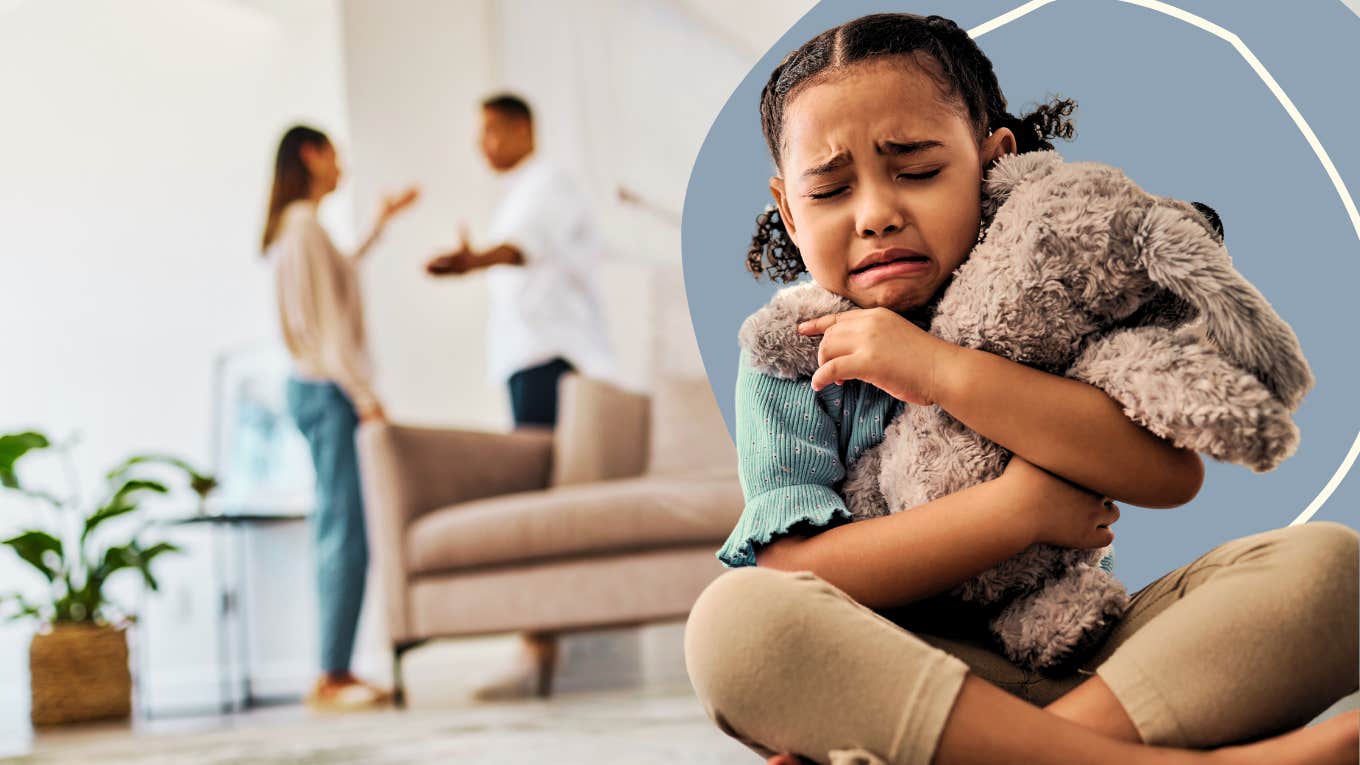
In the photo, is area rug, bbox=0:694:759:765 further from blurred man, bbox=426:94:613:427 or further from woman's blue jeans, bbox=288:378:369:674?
blurred man, bbox=426:94:613:427

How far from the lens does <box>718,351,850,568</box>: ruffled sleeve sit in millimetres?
716

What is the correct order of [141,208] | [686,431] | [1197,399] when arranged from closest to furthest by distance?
[1197,399] → [686,431] → [141,208]

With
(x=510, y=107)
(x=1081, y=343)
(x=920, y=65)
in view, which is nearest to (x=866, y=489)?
(x=1081, y=343)

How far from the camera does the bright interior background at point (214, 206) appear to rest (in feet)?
11.2

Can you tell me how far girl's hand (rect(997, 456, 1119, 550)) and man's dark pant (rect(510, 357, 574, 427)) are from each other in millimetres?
2075

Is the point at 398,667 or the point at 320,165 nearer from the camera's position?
the point at 398,667

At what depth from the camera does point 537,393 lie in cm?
278

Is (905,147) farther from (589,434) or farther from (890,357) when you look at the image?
(589,434)

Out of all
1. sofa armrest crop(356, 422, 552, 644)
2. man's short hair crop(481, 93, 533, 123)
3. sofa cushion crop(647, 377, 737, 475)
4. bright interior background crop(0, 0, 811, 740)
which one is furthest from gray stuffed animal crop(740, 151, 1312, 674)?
bright interior background crop(0, 0, 811, 740)

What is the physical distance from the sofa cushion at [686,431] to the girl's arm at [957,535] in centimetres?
186

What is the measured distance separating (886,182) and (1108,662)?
302 millimetres

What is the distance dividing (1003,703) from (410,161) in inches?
131

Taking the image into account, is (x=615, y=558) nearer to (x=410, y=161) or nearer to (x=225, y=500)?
(x=225, y=500)

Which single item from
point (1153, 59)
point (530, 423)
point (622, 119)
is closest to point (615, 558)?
point (530, 423)
